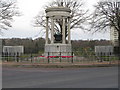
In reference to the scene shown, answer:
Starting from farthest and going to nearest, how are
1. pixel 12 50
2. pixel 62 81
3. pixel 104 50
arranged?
pixel 12 50 → pixel 104 50 → pixel 62 81

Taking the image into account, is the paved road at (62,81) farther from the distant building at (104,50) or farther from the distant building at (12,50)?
the distant building at (12,50)

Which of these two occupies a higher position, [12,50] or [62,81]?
[12,50]

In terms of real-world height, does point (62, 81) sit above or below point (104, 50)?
below

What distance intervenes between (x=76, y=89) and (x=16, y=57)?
58.7 ft

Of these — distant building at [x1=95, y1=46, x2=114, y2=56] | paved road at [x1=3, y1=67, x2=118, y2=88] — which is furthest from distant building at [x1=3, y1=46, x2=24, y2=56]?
paved road at [x1=3, y1=67, x2=118, y2=88]

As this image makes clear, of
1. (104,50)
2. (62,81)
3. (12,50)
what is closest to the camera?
(62,81)

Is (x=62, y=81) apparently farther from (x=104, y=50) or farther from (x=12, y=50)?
(x=12, y=50)

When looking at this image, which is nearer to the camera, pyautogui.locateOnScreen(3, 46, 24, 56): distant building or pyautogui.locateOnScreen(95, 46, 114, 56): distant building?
pyautogui.locateOnScreen(95, 46, 114, 56): distant building

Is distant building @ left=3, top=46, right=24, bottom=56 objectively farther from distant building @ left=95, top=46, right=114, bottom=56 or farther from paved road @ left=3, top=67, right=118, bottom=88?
paved road @ left=3, top=67, right=118, bottom=88

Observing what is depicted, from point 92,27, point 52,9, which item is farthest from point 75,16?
point 52,9

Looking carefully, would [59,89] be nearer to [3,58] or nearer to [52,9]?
[3,58]

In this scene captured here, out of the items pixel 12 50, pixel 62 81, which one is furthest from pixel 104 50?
pixel 62 81

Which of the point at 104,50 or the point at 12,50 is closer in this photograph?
the point at 104,50

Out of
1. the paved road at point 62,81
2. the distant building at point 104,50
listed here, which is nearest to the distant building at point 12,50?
the distant building at point 104,50
